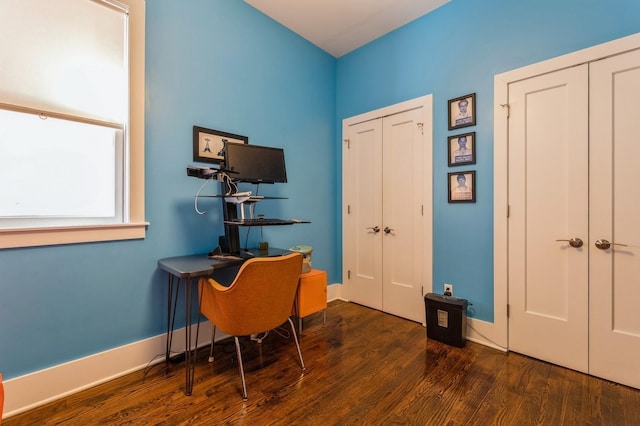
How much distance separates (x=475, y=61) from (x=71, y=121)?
336 centimetres

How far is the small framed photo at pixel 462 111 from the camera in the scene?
105 inches

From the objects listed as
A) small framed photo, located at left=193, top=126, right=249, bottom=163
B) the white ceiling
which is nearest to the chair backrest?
small framed photo, located at left=193, top=126, right=249, bottom=163

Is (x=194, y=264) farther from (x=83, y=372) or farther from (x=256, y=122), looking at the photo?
(x=256, y=122)

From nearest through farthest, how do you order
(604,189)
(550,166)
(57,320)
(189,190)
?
(57,320), (604,189), (550,166), (189,190)

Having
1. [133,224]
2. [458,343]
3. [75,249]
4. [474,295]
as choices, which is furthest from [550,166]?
[75,249]

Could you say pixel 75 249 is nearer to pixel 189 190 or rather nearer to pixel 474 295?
pixel 189 190

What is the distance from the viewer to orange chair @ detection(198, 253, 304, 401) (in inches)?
70.6

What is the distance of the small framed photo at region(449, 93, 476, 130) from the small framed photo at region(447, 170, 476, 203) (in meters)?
0.47

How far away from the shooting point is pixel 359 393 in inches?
75.1

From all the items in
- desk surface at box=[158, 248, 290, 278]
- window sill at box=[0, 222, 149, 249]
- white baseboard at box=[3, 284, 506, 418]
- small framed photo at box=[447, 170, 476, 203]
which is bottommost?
white baseboard at box=[3, 284, 506, 418]

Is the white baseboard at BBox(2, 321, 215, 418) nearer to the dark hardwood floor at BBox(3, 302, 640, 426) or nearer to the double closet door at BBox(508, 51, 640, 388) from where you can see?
the dark hardwood floor at BBox(3, 302, 640, 426)

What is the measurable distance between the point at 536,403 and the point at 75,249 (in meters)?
3.19

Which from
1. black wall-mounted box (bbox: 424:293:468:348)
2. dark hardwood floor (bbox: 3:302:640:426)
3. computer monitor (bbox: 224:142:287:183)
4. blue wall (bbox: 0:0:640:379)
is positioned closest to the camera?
dark hardwood floor (bbox: 3:302:640:426)

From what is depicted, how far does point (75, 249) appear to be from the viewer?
6.32ft
